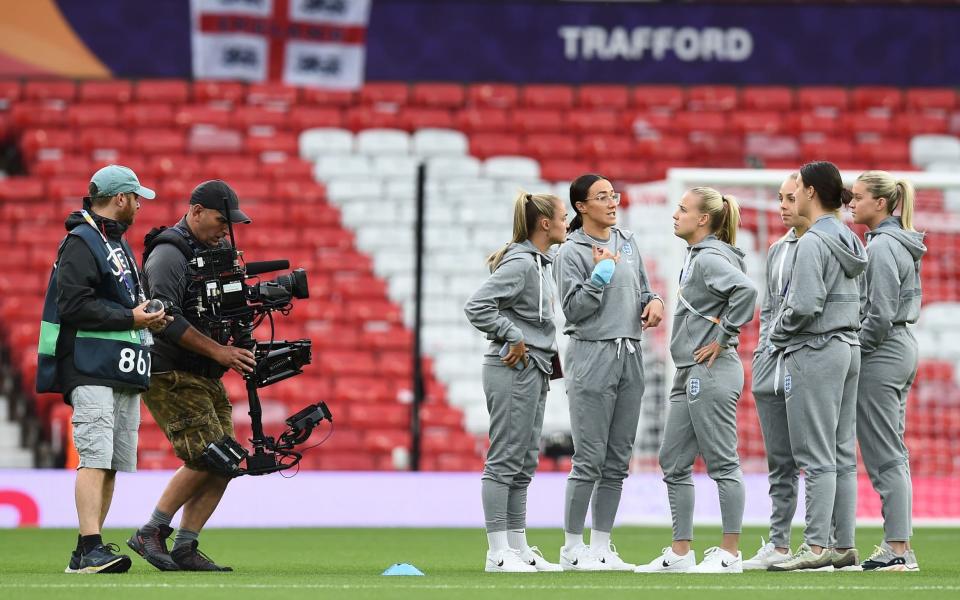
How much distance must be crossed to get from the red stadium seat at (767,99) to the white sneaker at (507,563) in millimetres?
11756

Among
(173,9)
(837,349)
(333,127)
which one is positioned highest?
(173,9)

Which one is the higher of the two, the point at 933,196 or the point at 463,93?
the point at 463,93

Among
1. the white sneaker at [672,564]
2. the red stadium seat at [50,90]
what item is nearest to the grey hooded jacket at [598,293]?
the white sneaker at [672,564]

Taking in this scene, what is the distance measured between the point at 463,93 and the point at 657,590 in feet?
40.4

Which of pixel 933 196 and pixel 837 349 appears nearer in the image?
pixel 837 349

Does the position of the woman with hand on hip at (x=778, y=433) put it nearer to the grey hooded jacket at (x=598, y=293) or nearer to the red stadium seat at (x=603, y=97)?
the grey hooded jacket at (x=598, y=293)

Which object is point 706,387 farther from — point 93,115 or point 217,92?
point 93,115

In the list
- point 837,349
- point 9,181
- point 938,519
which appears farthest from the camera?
point 9,181

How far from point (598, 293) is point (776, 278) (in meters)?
0.93

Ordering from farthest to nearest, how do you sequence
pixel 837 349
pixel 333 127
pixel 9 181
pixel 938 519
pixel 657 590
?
1. pixel 333 127
2. pixel 9 181
3. pixel 938 519
4. pixel 837 349
5. pixel 657 590

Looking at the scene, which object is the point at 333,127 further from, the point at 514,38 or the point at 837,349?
the point at 837,349

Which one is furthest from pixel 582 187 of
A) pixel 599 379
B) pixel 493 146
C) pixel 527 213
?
pixel 493 146

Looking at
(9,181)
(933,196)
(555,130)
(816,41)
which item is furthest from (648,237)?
(9,181)

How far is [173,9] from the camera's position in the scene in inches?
680
